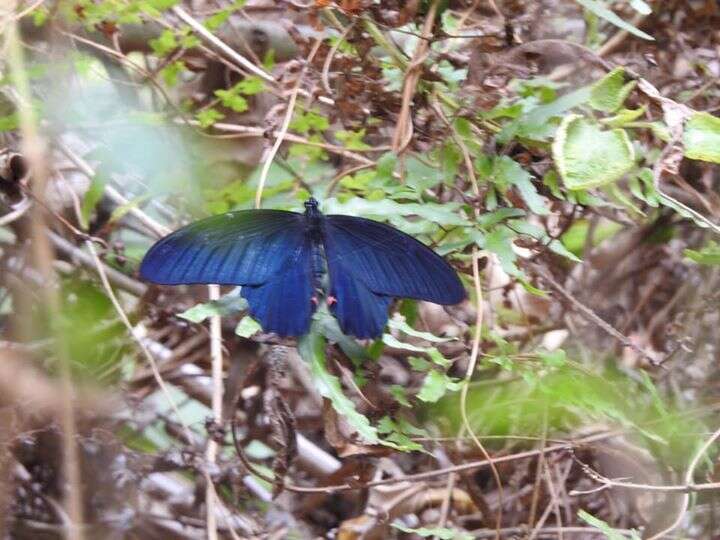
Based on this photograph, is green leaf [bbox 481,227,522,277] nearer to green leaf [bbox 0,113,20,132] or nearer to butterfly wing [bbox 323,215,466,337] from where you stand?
butterfly wing [bbox 323,215,466,337]

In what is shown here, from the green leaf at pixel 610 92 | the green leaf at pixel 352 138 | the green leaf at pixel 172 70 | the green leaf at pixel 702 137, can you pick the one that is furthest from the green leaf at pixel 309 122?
the green leaf at pixel 702 137

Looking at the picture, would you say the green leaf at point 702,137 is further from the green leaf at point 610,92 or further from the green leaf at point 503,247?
the green leaf at point 503,247

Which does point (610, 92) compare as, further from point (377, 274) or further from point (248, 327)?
point (248, 327)

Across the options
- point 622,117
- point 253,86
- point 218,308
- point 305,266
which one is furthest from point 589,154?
point 253,86

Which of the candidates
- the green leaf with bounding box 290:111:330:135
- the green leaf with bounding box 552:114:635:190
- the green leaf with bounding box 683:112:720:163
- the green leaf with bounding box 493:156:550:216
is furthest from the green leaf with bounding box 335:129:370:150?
the green leaf with bounding box 683:112:720:163

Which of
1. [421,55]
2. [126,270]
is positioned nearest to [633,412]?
[421,55]
